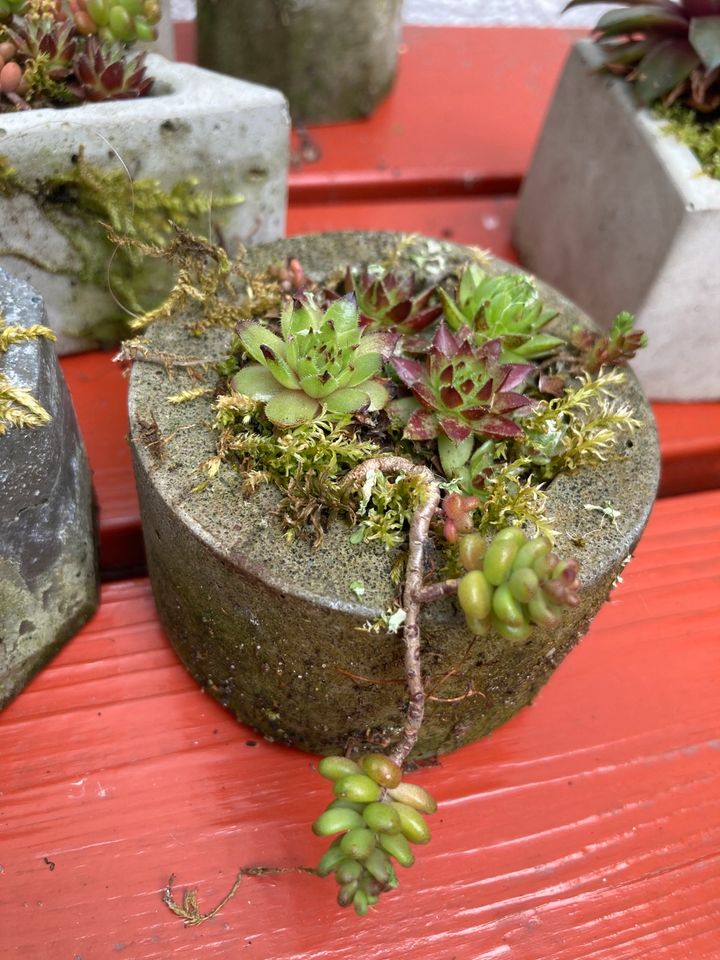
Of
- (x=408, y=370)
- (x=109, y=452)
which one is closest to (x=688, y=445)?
(x=408, y=370)

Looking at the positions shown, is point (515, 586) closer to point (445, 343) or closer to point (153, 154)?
point (445, 343)

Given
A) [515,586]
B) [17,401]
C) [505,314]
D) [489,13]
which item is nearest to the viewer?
[515,586]

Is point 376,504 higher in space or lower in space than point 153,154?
lower

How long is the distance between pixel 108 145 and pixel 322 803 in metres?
0.84

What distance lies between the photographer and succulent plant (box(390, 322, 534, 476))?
2.76 feet

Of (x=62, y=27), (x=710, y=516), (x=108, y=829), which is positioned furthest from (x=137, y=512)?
(x=710, y=516)

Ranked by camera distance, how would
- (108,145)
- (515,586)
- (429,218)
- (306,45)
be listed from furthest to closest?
(429,218) → (306,45) → (108,145) → (515,586)

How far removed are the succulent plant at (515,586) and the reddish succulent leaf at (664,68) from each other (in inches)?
35.1

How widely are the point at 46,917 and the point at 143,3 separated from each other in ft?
3.63

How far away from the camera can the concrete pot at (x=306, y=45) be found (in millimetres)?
1512

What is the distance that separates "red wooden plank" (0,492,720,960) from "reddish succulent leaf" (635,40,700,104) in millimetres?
835

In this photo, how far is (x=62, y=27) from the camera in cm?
111

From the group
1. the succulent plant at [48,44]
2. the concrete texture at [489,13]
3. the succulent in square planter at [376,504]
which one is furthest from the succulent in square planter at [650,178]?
the concrete texture at [489,13]

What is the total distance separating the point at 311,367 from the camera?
809 millimetres
